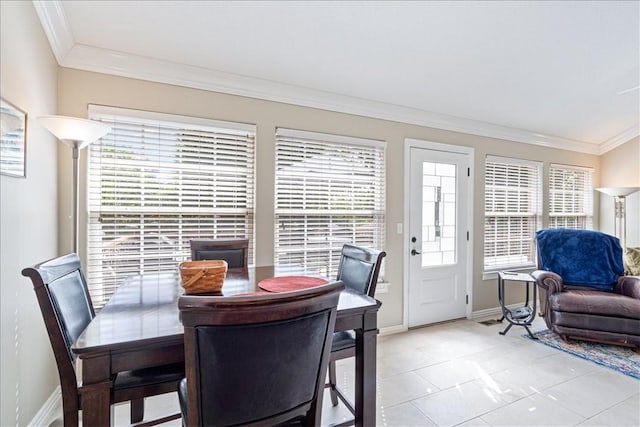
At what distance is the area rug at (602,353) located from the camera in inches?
106

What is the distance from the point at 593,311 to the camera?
3.12 m

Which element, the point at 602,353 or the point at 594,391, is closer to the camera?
the point at 594,391

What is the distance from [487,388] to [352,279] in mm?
1359

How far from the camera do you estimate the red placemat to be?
1747 mm

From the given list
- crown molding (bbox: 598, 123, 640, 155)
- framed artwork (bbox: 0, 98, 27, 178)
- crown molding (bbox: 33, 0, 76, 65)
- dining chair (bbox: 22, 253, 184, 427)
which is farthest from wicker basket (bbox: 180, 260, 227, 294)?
crown molding (bbox: 598, 123, 640, 155)

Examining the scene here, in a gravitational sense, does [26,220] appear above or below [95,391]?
above

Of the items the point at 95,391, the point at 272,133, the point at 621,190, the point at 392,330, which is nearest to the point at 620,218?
the point at 621,190

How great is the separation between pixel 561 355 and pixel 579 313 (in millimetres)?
516

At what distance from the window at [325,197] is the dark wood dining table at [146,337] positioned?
1.11 metres

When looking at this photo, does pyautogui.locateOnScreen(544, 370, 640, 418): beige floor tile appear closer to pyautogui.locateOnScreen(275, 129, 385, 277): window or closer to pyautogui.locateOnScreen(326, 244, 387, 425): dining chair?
pyautogui.locateOnScreen(326, 244, 387, 425): dining chair

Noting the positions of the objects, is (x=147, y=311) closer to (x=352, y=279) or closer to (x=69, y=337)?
(x=69, y=337)

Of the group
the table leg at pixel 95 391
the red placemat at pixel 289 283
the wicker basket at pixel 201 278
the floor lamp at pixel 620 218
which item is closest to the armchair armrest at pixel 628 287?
the floor lamp at pixel 620 218

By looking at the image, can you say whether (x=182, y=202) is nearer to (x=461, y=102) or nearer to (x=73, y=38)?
(x=73, y=38)

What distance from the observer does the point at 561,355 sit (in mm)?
2951
